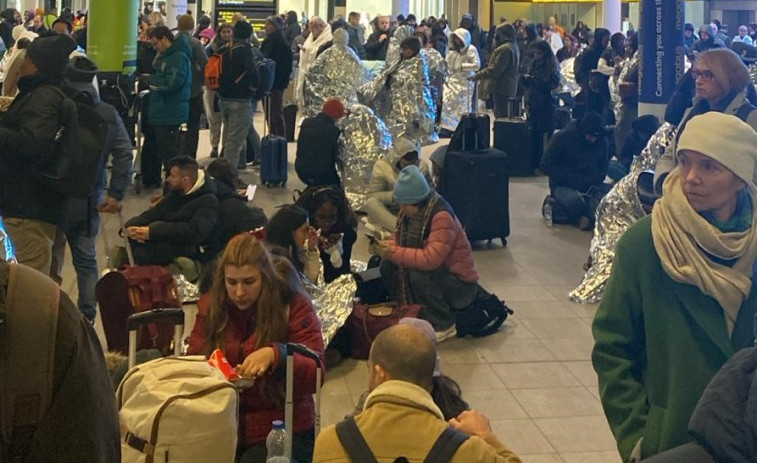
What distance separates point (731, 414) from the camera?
1772 millimetres

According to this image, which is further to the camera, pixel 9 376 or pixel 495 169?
pixel 495 169

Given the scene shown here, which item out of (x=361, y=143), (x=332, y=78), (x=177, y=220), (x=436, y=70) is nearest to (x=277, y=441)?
(x=177, y=220)

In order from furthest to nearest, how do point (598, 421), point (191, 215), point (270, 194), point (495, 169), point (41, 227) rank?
1. point (270, 194)
2. point (495, 169)
3. point (191, 215)
4. point (41, 227)
5. point (598, 421)

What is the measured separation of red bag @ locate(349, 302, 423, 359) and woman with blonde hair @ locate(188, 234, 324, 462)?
2.17 metres

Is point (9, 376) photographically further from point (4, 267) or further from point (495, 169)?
point (495, 169)

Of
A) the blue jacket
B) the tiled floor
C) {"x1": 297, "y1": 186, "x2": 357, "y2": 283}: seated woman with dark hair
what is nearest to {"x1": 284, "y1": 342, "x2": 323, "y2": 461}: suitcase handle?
the tiled floor

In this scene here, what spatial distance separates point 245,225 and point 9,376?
539 cm

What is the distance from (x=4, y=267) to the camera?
1.60 m

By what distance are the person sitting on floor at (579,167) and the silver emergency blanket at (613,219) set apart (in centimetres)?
193

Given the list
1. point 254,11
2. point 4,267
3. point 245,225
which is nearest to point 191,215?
point 245,225

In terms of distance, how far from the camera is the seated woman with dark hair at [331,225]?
22.6ft

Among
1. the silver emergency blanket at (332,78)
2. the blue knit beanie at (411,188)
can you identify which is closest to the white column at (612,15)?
the silver emergency blanket at (332,78)

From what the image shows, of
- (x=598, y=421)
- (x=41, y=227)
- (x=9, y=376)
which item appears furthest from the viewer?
(x=41, y=227)

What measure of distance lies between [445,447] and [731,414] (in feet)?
2.72
